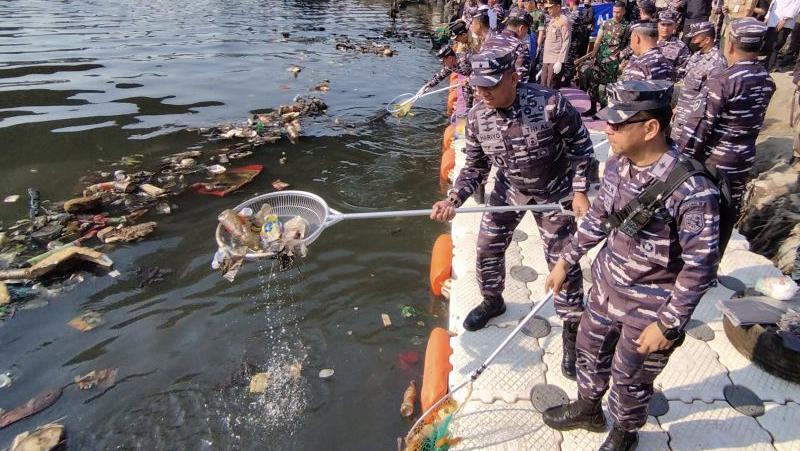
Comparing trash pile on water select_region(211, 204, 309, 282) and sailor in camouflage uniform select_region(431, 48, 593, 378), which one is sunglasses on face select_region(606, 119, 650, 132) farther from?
trash pile on water select_region(211, 204, 309, 282)

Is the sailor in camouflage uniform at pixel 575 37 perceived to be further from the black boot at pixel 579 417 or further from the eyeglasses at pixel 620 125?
the eyeglasses at pixel 620 125

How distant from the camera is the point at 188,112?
39.5ft

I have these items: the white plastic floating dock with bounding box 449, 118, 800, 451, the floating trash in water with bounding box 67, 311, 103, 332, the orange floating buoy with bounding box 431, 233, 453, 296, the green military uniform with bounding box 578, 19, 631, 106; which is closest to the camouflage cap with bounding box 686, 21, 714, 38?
the white plastic floating dock with bounding box 449, 118, 800, 451

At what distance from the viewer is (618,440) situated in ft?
10.3

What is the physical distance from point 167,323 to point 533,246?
4.66 m

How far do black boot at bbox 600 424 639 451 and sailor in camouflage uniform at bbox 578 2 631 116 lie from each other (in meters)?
8.62

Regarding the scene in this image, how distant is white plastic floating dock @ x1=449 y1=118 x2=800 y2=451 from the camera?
137 inches

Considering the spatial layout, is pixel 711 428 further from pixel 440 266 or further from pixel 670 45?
pixel 670 45

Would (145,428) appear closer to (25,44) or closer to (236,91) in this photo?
(236,91)

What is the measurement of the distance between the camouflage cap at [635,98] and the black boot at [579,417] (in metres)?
2.10

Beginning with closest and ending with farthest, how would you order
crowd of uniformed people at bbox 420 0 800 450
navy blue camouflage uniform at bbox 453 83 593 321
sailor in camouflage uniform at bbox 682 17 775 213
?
crowd of uniformed people at bbox 420 0 800 450
navy blue camouflage uniform at bbox 453 83 593 321
sailor in camouflage uniform at bbox 682 17 775 213

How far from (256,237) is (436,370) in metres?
2.05

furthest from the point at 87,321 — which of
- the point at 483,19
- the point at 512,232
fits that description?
the point at 483,19

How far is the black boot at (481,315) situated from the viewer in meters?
4.58
